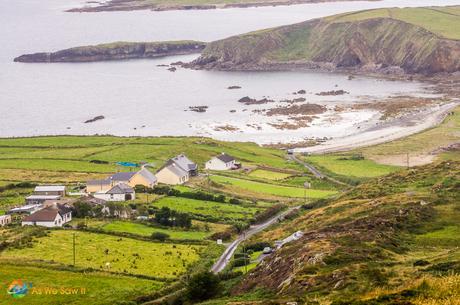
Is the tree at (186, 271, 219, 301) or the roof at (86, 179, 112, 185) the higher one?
the tree at (186, 271, 219, 301)

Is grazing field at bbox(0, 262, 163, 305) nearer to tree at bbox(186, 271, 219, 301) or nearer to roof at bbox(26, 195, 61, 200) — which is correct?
tree at bbox(186, 271, 219, 301)

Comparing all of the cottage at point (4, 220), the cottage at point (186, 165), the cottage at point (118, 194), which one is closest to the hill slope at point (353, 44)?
the cottage at point (186, 165)

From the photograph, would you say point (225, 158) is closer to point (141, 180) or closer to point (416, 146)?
point (141, 180)

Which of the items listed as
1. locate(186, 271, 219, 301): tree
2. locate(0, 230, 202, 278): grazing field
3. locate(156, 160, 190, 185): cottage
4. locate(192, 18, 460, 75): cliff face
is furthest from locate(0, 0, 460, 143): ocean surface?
locate(186, 271, 219, 301): tree

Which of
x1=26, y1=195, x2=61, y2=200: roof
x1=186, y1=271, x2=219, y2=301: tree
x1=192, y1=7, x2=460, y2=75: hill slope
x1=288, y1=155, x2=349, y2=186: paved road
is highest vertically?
x1=192, y1=7, x2=460, y2=75: hill slope

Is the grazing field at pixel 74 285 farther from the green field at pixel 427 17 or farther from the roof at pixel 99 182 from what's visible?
the green field at pixel 427 17

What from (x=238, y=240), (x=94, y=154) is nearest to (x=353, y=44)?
(x=94, y=154)
